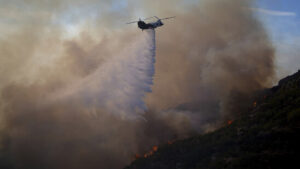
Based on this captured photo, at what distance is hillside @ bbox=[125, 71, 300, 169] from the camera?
106688 mm

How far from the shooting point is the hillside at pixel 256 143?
350 ft

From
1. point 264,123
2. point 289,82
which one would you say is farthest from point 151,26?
point 289,82

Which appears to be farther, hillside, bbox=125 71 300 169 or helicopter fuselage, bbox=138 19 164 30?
hillside, bbox=125 71 300 169

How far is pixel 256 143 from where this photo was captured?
422 ft

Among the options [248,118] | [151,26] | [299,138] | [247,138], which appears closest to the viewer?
[151,26]

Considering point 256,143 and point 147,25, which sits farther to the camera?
point 256,143

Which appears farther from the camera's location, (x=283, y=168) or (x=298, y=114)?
(x=298, y=114)

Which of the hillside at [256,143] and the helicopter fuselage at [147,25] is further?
the hillside at [256,143]

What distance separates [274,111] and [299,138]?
52665 millimetres

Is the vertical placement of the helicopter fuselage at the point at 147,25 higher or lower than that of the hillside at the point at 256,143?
higher

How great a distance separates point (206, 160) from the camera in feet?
461

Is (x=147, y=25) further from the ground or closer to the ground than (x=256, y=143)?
further from the ground

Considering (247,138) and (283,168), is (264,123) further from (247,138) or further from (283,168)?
(283,168)

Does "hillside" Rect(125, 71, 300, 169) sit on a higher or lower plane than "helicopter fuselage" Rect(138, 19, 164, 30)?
lower
